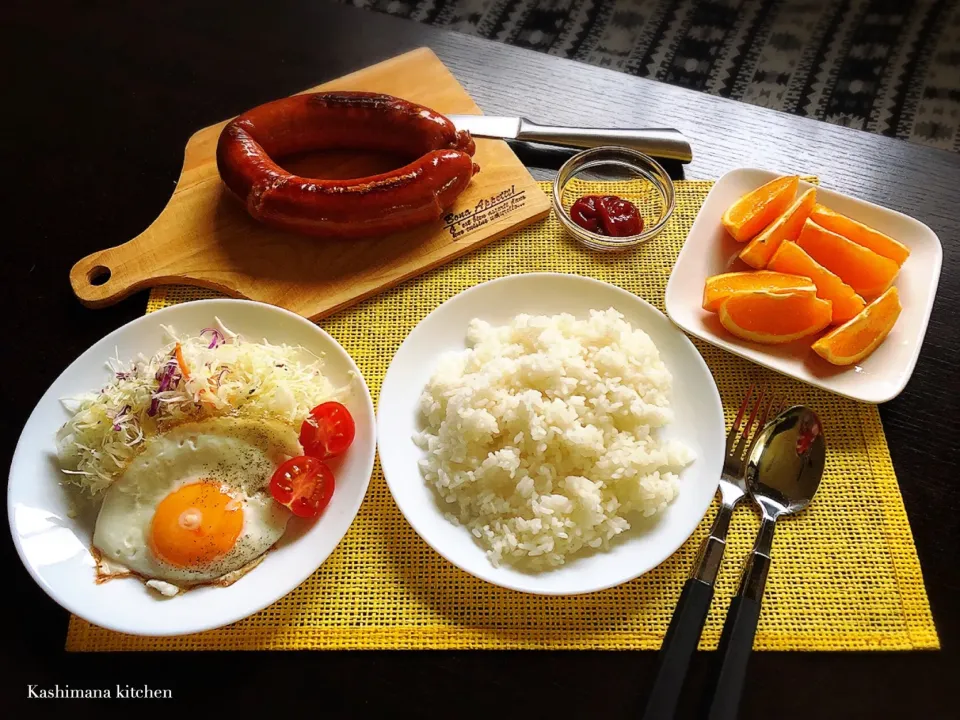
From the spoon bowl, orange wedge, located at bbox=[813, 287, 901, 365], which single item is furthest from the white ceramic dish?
the spoon bowl

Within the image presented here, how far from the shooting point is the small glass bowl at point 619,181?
2.23m

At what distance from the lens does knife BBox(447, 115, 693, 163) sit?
230cm

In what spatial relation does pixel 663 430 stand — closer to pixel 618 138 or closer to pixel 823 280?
pixel 823 280

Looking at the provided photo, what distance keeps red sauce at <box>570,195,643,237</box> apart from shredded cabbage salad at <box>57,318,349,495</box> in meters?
0.97

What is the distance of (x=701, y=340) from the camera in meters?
1.97

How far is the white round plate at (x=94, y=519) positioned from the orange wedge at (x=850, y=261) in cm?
134

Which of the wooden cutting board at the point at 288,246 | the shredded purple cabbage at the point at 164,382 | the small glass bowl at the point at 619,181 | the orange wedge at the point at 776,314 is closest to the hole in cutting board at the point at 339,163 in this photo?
the wooden cutting board at the point at 288,246

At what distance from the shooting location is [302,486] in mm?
1553

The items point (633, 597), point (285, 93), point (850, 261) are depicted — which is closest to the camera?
point (633, 597)

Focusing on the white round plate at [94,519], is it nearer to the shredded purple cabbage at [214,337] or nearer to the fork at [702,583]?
the shredded purple cabbage at [214,337]

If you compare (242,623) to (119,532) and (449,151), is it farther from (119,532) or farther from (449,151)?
(449,151)

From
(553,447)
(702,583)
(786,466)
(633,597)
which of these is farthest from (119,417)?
(786,466)

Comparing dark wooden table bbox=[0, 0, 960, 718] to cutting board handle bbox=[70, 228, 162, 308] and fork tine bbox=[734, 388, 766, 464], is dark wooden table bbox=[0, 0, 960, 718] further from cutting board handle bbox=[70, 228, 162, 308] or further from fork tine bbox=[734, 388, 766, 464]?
fork tine bbox=[734, 388, 766, 464]

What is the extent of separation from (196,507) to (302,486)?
0.82ft
